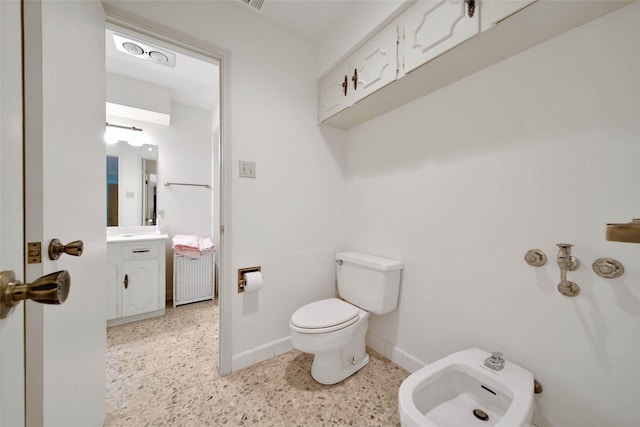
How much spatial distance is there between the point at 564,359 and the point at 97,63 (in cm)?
223

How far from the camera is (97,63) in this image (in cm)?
97

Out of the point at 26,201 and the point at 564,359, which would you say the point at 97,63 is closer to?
the point at 26,201

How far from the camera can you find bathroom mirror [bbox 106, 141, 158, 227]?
8.09 ft

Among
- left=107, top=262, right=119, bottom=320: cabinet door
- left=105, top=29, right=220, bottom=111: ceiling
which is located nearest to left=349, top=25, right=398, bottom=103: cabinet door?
left=105, top=29, right=220, bottom=111: ceiling

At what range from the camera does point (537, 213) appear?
103 cm

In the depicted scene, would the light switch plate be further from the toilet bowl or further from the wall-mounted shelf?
the wall-mounted shelf

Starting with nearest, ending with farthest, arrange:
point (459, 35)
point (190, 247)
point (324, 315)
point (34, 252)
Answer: point (34, 252), point (459, 35), point (324, 315), point (190, 247)

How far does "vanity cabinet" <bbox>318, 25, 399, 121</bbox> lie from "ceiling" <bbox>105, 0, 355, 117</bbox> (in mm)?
325

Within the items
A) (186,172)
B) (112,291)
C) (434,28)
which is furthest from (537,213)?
(186,172)

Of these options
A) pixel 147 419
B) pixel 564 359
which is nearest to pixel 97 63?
pixel 147 419

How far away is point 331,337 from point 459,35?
1545 mm

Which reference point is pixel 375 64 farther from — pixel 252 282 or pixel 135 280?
pixel 135 280

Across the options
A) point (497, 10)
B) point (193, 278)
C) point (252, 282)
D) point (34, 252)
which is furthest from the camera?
point (193, 278)

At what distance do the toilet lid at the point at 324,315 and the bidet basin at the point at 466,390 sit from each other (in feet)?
1.62
